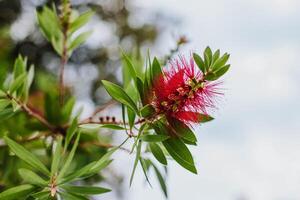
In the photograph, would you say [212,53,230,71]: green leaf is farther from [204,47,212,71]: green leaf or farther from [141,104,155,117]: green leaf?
[141,104,155,117]: green leaf

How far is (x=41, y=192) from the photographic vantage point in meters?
1.18

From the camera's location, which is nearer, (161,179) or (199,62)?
(199,62)

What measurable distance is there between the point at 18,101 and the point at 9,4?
273 cm

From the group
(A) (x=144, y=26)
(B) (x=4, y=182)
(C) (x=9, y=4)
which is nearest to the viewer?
(B) (x=4, y=182)

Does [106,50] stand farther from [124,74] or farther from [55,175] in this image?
[55,175]

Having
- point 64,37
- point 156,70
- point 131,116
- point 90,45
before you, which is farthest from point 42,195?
point 90,45

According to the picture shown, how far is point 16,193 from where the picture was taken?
1.22 metres

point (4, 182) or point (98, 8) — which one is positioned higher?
point (98, 8)

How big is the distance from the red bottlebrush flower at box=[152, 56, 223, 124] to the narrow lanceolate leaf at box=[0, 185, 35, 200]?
36cm

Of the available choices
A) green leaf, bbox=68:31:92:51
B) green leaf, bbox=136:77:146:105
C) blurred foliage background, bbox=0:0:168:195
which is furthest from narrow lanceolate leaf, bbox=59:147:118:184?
blurred foliage background, bbox=0:0:168:195

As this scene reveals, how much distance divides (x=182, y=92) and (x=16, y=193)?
1.48ft

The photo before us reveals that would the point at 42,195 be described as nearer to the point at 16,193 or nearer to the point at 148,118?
the point at 16,193

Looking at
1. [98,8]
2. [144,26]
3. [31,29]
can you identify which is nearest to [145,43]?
[144,26]

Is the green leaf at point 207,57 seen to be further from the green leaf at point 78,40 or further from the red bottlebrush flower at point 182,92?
the green leaf at point 78,40
